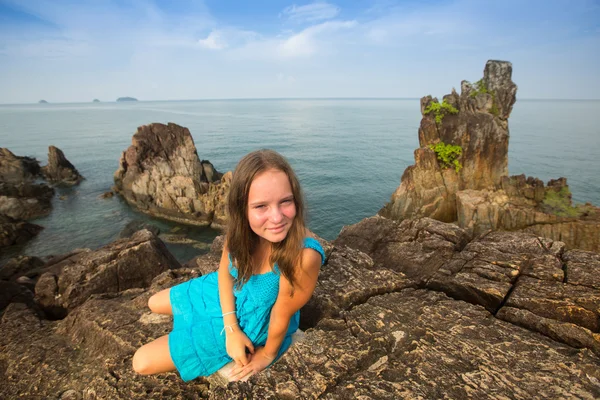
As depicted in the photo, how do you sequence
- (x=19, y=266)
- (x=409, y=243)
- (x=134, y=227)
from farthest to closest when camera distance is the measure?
(x=134, y=227), (x=19, y=266), (x=409, y=243)

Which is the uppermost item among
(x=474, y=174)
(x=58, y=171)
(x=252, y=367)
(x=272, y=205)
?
(x=272, y=205)

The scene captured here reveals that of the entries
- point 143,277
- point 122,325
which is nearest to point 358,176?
point 143,277

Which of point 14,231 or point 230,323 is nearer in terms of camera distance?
Result: point 230,323

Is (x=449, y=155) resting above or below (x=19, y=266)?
above

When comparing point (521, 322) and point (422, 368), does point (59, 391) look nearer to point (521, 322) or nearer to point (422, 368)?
point (422, 368)

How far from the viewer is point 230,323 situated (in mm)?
3738

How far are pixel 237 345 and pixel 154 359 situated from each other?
1.16 metres

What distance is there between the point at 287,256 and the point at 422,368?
2.24 meters

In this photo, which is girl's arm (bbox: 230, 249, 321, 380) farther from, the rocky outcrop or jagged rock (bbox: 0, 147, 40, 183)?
jagged rock (bbox: 0, 147, 40, 183)

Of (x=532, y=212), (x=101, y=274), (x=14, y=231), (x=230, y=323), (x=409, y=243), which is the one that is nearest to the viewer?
(x=230, y=323)

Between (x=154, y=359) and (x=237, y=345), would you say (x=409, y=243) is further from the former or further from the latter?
(x=154, y=359)

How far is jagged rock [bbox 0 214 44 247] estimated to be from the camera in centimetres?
2369

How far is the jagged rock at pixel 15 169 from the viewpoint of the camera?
38.5m

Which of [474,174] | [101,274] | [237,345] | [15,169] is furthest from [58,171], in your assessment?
[474,174]
